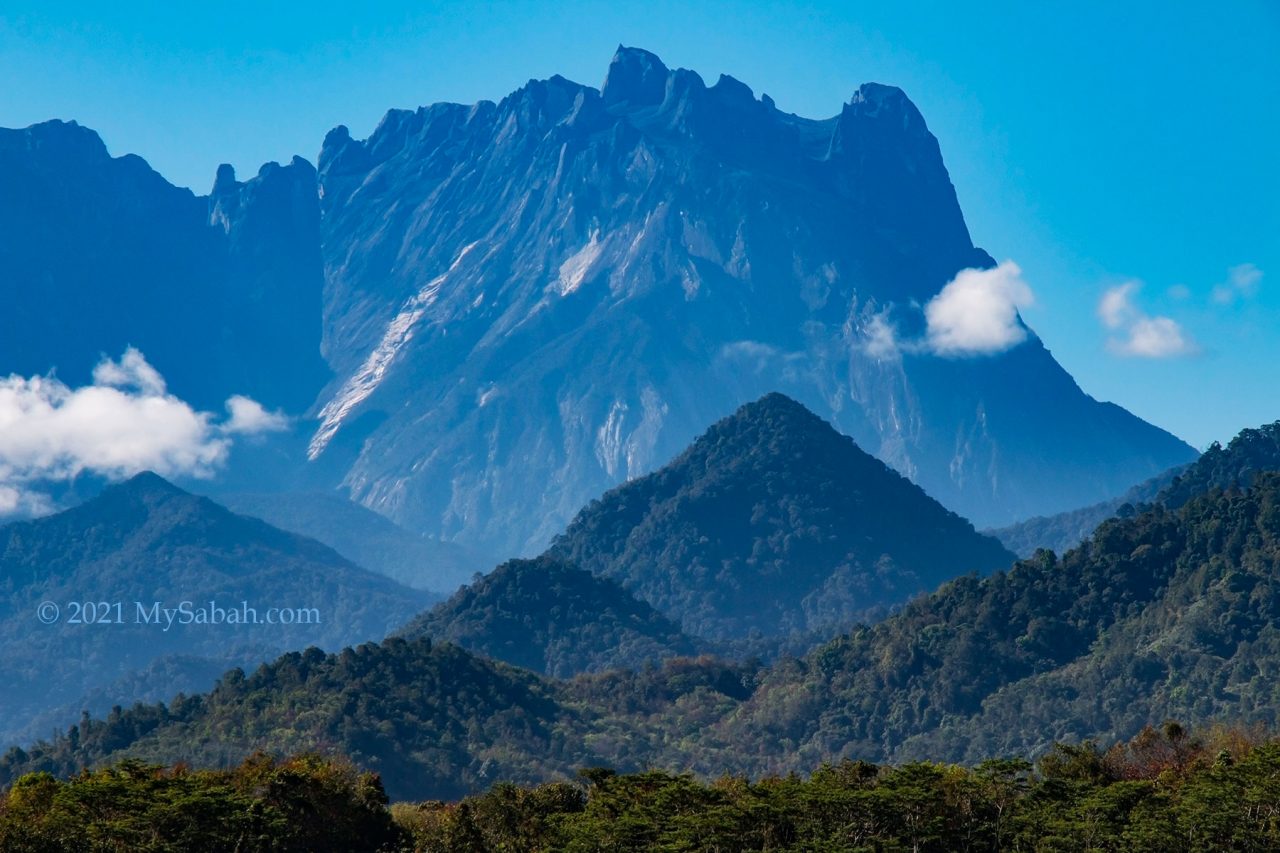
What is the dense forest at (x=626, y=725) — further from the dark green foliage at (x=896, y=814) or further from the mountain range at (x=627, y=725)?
the dark green foliage at (x=896, y=814)

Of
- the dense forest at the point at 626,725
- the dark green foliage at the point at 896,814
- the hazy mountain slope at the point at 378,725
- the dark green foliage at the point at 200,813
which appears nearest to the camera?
the dark green foliage at the point at 200,813

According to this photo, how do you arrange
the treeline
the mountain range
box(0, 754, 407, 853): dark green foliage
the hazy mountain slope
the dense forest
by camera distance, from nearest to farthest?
box(0, 754, 407, 853): dark green foliage < the treeline < the hazy mountain slope < the dense forest < the mountain range

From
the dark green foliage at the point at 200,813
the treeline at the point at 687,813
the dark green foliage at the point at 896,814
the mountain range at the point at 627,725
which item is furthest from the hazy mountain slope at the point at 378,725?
the dark green foliage at the point at 896,814

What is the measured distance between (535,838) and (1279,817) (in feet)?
106

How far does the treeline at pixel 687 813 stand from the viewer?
8081 centimetres

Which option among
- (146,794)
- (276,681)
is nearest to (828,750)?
(276,681)

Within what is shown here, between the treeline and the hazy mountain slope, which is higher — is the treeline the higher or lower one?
the lower one

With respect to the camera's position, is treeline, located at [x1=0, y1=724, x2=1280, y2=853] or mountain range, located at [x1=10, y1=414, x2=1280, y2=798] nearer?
treeline, located at [x1=0, y1=724, x2=1280, y2=853]

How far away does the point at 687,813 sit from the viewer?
85.1 metres

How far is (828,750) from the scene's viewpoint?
196 meters

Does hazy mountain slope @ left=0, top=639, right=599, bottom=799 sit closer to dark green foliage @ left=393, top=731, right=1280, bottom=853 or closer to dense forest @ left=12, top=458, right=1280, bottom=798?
dense forest @ left=12, top=458, right=1280, bottom=798

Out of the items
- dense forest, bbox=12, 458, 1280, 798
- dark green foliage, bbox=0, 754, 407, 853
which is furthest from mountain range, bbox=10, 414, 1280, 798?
dark green foliage, bbox=0, 754, 407, 853

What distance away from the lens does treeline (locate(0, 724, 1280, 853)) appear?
8081 cm

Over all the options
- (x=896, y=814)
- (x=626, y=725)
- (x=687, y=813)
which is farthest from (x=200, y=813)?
(x=626, y=725)
